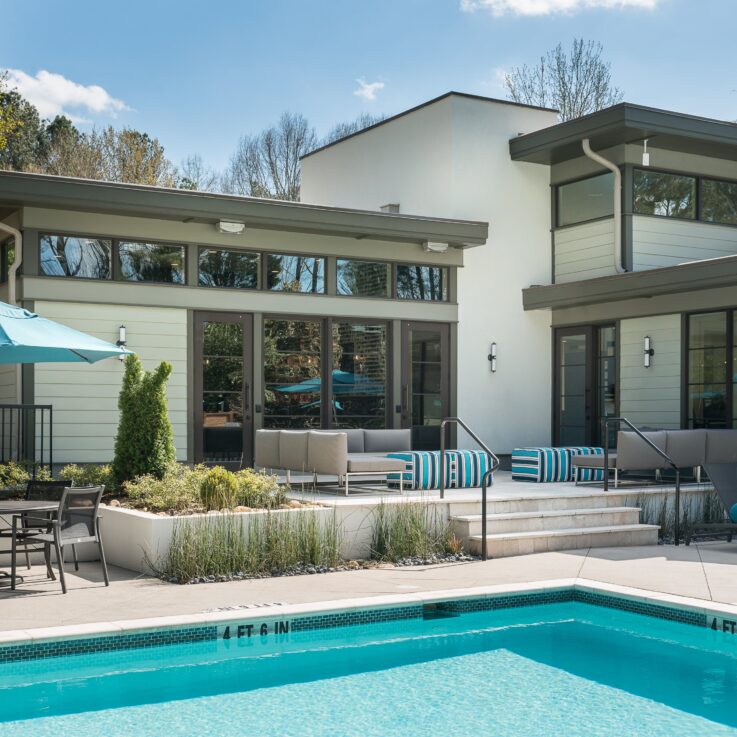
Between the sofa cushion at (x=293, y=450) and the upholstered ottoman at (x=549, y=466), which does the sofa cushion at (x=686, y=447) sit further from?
the sofa cushion at (x=293, y=450)

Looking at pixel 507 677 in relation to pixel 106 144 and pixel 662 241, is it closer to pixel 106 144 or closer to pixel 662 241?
pixel 662 241

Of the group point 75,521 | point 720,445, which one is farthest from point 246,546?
point 720,445

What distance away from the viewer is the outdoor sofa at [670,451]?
440 inches

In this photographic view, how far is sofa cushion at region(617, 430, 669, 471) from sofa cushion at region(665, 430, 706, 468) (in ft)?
0.69


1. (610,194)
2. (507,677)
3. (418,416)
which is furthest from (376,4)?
(507,677)

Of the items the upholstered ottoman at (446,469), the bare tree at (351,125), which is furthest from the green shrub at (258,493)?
the bare tree at (351,125)

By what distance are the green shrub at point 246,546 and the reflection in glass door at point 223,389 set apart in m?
4.20

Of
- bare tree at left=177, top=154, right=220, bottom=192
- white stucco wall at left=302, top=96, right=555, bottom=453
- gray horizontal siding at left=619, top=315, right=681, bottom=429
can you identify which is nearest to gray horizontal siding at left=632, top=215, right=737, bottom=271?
gray horizontal siding at left=619, top=315, right=681, bottom=429

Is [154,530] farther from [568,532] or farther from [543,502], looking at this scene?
[543,502]

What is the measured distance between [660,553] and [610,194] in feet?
21.1

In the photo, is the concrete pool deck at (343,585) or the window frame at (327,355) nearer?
the concrete pool deck at (343,585)

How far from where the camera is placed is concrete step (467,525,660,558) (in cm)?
895

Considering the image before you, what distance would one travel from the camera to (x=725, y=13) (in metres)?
21.7

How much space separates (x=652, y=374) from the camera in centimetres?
1351
